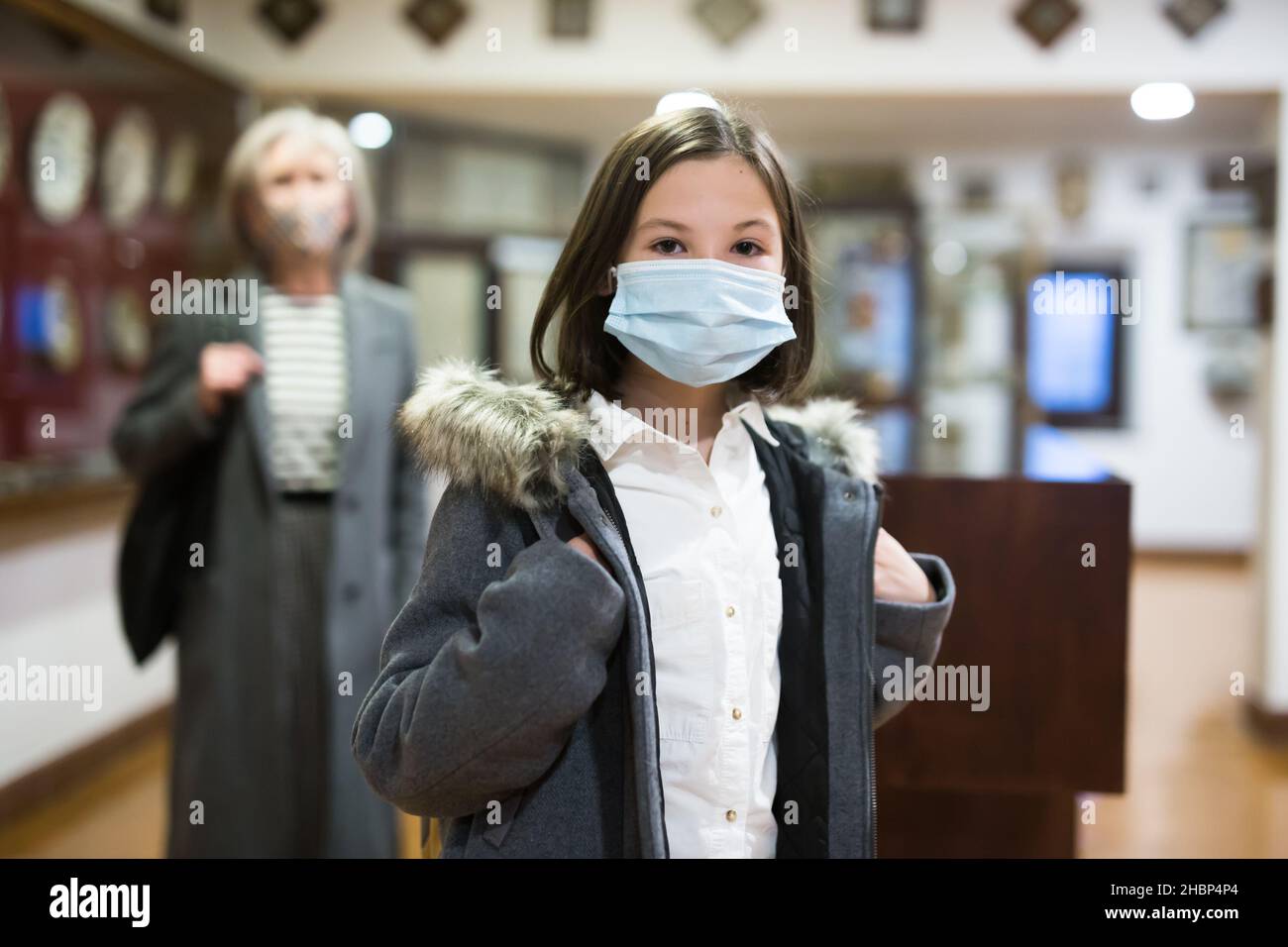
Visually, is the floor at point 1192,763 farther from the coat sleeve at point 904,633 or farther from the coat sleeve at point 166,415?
the coat sleeve at point 166,415

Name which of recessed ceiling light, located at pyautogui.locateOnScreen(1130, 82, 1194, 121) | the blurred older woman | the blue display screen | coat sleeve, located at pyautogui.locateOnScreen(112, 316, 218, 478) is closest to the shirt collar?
the blurred older woman

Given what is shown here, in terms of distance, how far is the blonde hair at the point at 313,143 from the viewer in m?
1.96

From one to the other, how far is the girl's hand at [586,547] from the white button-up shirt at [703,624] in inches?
2.4

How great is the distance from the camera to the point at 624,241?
3.24ft

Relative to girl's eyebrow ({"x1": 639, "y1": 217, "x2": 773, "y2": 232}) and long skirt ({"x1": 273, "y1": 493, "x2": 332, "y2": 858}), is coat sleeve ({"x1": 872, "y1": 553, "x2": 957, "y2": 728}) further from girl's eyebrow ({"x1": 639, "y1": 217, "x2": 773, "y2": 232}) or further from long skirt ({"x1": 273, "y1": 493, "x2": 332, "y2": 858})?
long skirt ({"x1": 273, "y1": 493, "x2": 332, "y2": 858})

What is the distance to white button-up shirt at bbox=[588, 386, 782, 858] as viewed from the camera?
0.97 m

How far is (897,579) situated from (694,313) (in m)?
0.33

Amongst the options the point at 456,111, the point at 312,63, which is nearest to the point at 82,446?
the point at 312,63

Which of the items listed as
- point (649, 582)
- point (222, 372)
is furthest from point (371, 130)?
point (649, 582)

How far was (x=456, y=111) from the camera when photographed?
13.4 feet

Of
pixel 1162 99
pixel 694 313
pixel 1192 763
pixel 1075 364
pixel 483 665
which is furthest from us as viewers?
pixel 1075 364

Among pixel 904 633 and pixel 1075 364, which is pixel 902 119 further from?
pixel 1075 364

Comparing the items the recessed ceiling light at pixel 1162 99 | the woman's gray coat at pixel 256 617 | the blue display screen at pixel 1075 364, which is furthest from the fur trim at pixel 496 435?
the blue display screen at pixel 1075 364
